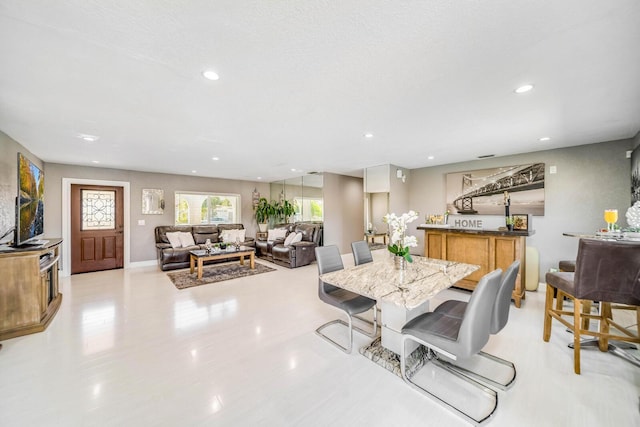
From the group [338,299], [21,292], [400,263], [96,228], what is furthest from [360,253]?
[96,228]

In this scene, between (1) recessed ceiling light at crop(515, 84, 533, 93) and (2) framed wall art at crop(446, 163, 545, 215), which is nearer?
(1) recessed ceiling light at crop(515, 84, 533, 93)

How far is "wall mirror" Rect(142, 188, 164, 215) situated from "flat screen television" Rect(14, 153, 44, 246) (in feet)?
7.30

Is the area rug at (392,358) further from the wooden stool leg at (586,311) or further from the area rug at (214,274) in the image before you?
the area rug at (214,274)

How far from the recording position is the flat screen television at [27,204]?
297 cm

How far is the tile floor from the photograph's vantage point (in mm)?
1659

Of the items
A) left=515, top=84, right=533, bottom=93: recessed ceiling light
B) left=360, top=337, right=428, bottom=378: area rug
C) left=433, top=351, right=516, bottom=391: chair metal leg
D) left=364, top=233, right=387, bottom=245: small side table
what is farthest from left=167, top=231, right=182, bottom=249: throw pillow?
left=515, top=84, right=533, bottom=93: recessed ceiling light

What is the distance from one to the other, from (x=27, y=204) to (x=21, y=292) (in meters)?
1.26

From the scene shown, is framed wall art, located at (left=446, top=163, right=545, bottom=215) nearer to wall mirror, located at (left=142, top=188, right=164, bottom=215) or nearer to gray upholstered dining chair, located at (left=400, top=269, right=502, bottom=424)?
gray upholstered dining chair, located at (left=400, top=269, right=502, bottom=424)

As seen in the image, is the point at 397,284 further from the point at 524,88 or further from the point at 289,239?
the point at 289,239

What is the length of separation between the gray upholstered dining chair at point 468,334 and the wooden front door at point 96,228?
700 centimetres

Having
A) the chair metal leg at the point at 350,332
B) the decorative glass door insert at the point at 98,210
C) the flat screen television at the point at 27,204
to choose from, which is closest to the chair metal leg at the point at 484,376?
the chair metal leg at the point at 350,332

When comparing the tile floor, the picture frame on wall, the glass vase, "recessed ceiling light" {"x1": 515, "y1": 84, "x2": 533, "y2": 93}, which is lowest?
the tile floor

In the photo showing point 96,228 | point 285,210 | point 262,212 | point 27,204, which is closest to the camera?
point 27,204

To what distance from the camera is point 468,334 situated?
1.57 meters
